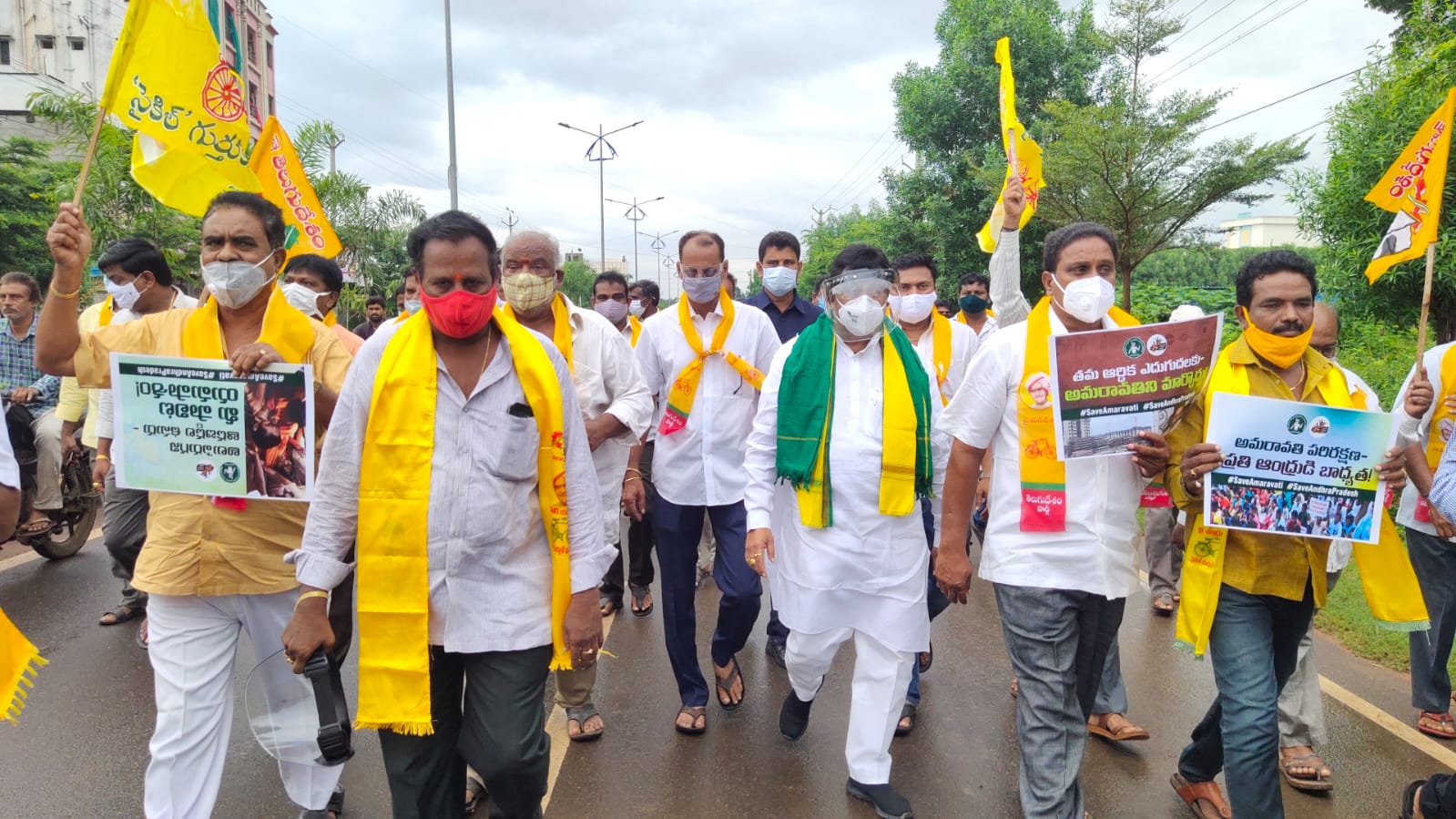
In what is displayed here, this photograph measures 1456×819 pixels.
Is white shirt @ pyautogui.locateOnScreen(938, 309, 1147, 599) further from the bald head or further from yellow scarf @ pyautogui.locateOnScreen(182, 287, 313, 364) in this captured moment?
yellow scarf @ pyautogui.locateOnScreen(182, 287, 313, 364)

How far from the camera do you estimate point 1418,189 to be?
3795mm

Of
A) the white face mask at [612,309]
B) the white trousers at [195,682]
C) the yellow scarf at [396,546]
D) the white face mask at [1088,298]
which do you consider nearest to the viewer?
the yellow scarf at [396,546]

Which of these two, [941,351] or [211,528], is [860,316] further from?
[211,528]

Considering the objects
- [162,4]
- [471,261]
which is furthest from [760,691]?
[162,4]

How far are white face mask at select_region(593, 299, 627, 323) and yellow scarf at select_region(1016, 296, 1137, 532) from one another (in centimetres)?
432

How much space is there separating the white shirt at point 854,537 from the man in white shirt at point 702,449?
63 cm

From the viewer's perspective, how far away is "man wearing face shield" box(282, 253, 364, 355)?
4582mm

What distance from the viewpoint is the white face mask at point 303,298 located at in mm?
4555

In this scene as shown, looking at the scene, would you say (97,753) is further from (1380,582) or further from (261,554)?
(1380,582)

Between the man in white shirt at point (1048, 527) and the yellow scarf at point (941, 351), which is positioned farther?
the yellow scarf at point (941, 351)

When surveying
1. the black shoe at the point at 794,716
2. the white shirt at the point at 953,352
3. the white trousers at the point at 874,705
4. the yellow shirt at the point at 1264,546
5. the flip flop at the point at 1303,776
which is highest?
the white shirt at the point at 953,352

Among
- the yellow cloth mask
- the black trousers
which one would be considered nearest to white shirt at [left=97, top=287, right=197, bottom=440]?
the black trousers

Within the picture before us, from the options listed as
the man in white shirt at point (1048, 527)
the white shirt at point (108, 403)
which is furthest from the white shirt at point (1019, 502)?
the white shirt at point (108, 403)

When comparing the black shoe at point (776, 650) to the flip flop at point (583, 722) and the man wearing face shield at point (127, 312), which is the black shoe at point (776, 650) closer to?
the flip flop at point (583, 722)
